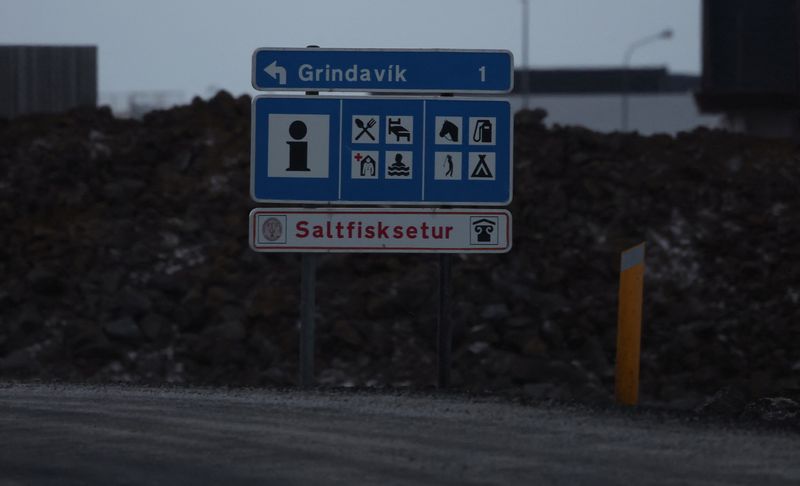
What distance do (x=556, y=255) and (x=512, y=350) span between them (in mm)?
3652

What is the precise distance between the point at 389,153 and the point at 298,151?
2.88 feet

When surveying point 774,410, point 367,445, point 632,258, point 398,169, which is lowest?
point 774,410

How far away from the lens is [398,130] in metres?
15.4

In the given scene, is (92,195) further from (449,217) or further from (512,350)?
(449,217)

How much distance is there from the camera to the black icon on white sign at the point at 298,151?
600 inches

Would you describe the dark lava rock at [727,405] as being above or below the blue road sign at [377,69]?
below

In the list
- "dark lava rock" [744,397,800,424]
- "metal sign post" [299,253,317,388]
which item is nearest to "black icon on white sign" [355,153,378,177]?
"metal sign post" [299,253,317,388]

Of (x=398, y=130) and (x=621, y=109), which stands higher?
(x=621, y=109)

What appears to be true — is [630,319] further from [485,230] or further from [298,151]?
[298,151]

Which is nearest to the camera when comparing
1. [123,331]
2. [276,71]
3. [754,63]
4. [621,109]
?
[276,71]

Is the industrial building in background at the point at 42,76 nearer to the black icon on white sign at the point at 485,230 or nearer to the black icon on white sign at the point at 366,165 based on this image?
the black icon on white sign at the point at 366,165

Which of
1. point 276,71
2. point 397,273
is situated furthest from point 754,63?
Result: point 276,71

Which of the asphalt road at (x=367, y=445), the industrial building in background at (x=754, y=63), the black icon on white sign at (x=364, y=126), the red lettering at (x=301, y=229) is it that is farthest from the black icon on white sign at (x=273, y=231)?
the industrial building in background at (x=754, y=63)

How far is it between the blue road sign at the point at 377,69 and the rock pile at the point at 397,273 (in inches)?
194
